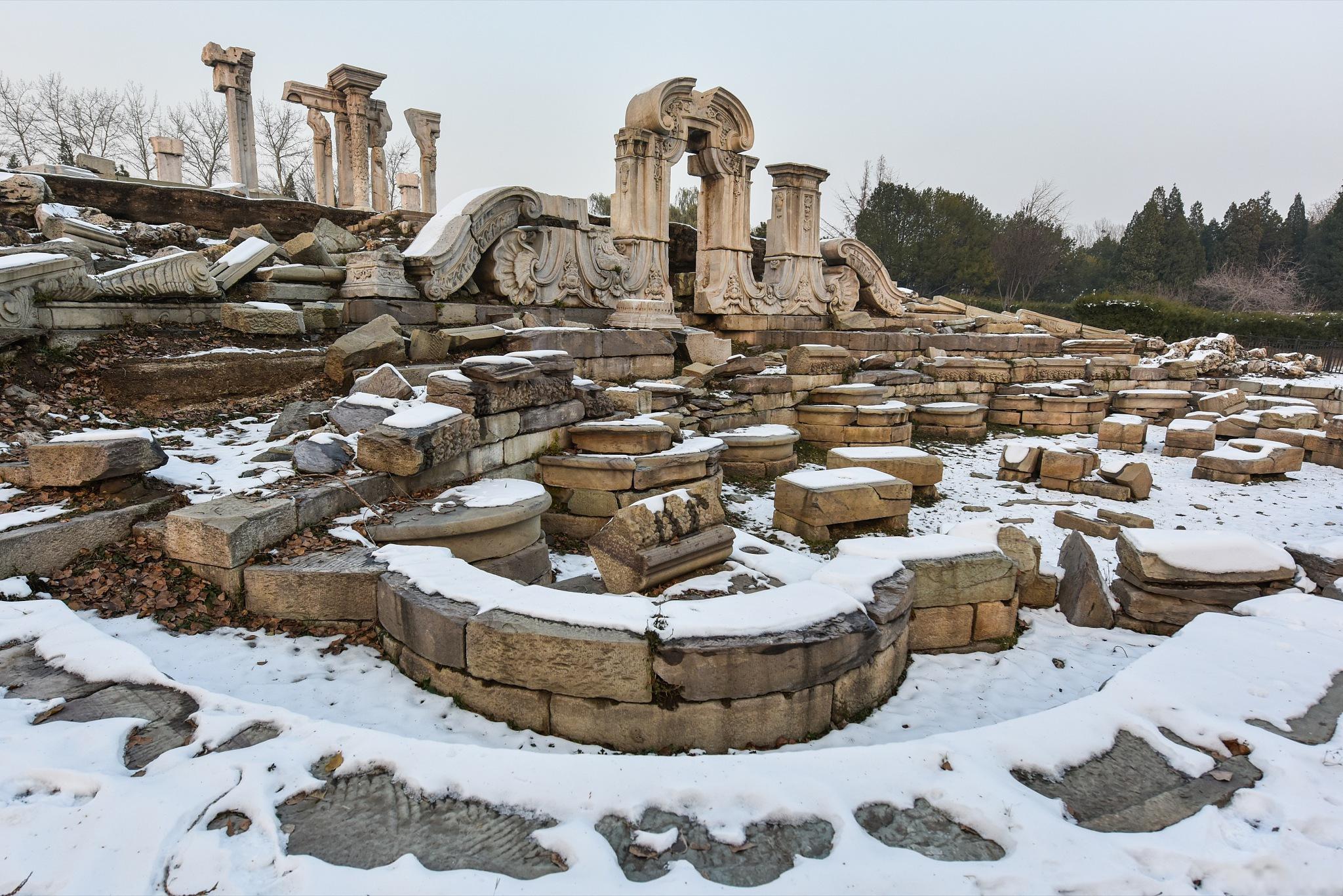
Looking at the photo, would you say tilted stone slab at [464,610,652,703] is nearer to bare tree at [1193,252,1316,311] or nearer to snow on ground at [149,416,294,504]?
snow on ground at [149,416,294,504]

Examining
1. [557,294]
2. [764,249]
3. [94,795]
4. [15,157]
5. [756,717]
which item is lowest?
[756,717]

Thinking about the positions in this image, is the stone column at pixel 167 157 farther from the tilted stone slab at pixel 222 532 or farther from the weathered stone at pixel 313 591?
the weathered stone at pixel 313 591

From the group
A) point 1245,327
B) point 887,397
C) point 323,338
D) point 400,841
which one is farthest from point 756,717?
point 1245,327

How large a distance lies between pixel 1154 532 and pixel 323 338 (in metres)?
7.50

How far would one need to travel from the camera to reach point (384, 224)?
1152 cm

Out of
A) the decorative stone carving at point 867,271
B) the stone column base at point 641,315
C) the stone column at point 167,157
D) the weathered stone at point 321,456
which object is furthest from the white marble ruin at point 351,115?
the weathered stone at point 321,456

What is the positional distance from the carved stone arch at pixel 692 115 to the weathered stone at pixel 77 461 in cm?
790

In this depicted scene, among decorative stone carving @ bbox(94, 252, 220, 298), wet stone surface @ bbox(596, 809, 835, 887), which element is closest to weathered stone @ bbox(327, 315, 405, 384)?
decorative stone carving @ bbox(94, 252, 220, 298)

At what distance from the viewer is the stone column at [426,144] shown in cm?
1895

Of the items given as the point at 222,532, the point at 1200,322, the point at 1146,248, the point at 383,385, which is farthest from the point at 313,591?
the point at 1146,248

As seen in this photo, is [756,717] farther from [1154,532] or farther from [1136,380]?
[1136,380]

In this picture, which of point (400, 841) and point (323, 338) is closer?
point (400, 841)

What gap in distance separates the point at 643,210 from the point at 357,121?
10006 millimetres

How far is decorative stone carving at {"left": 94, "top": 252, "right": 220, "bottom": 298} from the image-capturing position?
6355 millimetres
